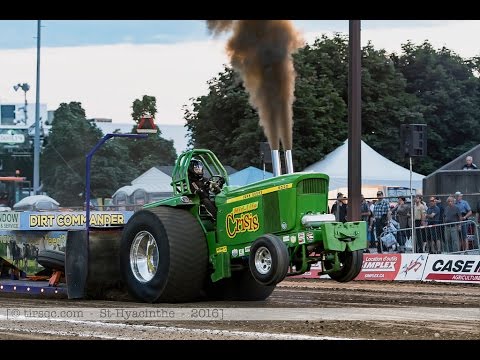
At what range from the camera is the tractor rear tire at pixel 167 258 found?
13.4 metres

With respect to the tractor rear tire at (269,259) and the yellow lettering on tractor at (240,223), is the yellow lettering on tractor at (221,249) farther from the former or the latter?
the tractor rear tire at (269,259)

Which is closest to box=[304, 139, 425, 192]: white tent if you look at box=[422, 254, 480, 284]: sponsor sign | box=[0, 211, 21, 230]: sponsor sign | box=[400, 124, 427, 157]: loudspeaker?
box=[400, 124, 427, 157]: loudspeaker

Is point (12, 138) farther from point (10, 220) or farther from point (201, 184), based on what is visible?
point (201, 184)

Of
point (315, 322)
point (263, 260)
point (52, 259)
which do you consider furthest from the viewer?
point (52, 259)

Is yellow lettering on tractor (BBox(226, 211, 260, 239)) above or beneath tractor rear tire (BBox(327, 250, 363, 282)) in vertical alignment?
above

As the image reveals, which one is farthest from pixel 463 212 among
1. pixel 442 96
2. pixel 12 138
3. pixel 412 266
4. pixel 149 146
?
pixel 149 146

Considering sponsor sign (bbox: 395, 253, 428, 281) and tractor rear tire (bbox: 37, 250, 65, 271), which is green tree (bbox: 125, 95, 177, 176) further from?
tractor rear tire (bbox: 37, 250, 65, 271)

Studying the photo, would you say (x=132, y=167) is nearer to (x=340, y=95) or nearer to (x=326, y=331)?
(x=340, y=95)

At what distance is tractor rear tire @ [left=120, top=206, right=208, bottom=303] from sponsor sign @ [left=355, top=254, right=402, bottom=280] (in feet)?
20.6

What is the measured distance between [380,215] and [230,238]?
8395 mm

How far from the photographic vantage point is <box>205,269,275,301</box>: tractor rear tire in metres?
14.5

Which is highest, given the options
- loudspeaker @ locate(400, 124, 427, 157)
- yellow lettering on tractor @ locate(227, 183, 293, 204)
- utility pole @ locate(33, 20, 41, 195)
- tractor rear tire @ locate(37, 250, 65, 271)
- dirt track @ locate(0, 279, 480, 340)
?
utility pole @ locate(33, 20, 41, 195)

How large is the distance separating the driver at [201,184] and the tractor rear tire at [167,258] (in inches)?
11.5

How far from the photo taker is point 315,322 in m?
11.4
